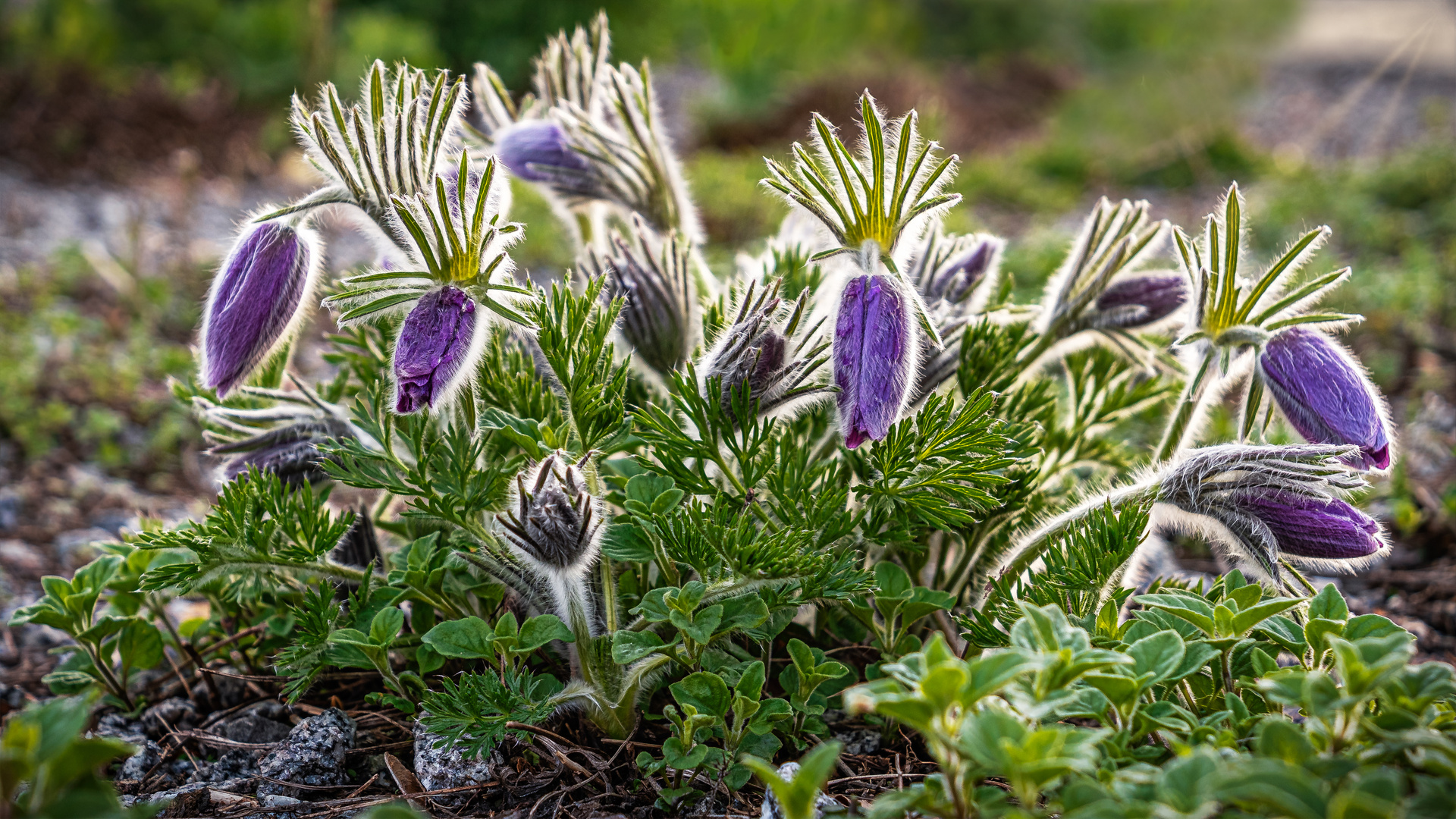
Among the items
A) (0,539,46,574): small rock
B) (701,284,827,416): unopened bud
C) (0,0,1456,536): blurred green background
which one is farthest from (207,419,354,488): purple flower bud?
(0,0,1456,536): blurred green background

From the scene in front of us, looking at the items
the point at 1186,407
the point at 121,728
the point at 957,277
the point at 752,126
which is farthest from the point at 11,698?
the point at 752,126

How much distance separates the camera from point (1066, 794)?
0.93 metres

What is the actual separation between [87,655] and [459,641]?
0.73 m

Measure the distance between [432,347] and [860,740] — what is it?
80 cm

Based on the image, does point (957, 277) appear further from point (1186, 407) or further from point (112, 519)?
point (112, 519)

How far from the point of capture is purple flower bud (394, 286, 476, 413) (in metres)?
1.22

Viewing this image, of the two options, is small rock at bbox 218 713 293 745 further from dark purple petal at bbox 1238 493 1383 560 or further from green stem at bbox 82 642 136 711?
dark purple petal at bbox 1238 493 1383 560

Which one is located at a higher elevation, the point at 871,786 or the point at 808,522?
the point at 808,522

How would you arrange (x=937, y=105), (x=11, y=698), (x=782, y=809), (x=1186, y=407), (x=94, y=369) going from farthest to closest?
(x=937, y=105), (x=94, y=369), (x=11, y=698), (x=1186, y=407), (x=782, y=809)

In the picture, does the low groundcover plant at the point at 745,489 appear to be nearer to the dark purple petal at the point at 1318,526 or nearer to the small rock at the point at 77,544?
the dark purple petal at the point at 1318,526

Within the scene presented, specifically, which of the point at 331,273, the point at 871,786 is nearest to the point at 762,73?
the point at 331,273

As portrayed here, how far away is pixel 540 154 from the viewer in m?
1.62

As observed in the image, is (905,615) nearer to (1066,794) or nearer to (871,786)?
(871,786)

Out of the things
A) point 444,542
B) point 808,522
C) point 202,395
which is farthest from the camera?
point 202,395
